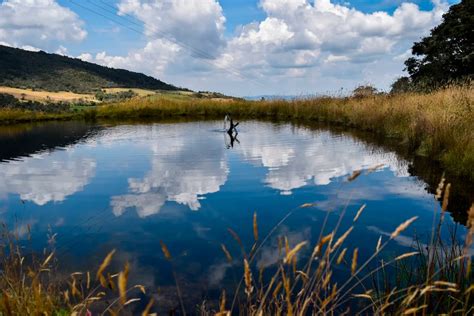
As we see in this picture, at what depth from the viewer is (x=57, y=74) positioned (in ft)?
311

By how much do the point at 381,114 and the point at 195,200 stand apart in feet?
44.0

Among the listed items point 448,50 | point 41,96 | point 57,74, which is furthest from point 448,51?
point 57,74

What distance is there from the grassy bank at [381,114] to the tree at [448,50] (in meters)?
7.95

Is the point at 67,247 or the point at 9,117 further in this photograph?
the point at 9,117

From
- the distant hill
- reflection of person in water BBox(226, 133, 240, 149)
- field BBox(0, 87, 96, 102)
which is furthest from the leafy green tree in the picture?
the distant hill

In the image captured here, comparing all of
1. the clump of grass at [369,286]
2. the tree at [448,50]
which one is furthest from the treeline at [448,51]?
the clump of grass at [369,286]

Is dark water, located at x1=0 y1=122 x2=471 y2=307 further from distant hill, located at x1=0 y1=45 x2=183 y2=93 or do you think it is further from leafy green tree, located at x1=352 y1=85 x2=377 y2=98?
distant hill, located at x1=0 y1=45 x2=183 y2=93

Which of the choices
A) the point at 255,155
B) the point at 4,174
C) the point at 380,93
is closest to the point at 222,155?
the point at 255,155

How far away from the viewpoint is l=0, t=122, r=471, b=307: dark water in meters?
5.58

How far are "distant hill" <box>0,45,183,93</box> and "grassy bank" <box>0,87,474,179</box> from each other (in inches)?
1881

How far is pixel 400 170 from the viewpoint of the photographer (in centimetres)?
1062

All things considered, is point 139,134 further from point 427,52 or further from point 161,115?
point 427,52

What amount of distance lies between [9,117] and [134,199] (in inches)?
1058

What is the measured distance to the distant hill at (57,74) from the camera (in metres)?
81.7
